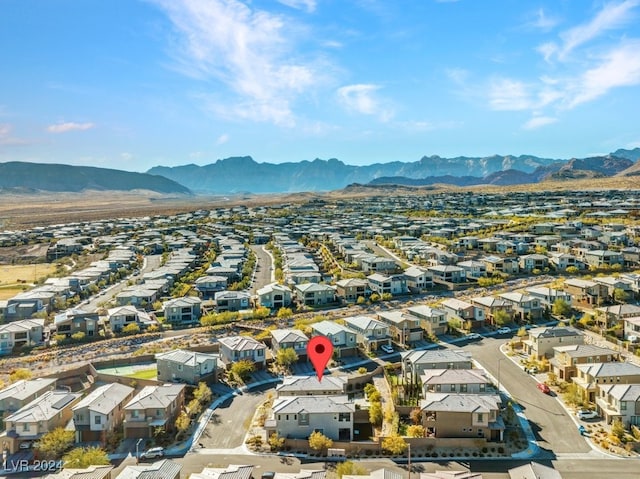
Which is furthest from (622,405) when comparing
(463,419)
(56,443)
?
(56,443)

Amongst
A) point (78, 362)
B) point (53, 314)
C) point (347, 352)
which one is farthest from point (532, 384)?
point (53, 314)

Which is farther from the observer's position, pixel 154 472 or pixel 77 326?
pixel 77 326

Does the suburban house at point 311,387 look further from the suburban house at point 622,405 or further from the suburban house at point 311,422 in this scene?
the suburban house at point 622,405

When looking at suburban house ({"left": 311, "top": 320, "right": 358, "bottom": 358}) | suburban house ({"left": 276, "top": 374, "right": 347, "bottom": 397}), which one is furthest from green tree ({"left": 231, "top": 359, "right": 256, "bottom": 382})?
suburban house ({"left": 311, "top": 320, "right": 358, "bottom": 358})

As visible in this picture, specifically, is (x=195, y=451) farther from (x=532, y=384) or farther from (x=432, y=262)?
(x=432, y=262)

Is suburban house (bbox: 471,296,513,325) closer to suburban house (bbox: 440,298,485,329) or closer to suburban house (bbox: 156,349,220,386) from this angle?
suburban house (bbox: 440,298,485,329)

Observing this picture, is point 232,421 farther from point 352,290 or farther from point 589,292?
point 589,292
